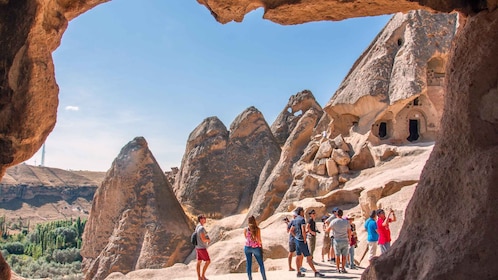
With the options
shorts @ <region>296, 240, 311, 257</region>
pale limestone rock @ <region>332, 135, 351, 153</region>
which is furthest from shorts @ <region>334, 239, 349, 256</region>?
pale limestone rock @ <region>332, 135, 351, 153</region>

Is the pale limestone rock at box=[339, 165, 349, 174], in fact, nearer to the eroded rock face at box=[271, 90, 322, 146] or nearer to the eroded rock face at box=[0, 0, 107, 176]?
the eroded rock face at box=[271, 90, 322, 146]

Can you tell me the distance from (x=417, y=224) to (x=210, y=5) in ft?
8.60

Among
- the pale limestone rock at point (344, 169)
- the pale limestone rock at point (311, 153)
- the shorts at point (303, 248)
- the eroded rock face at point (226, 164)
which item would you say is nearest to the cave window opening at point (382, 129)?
the pale limestone rock at point (311, 153)

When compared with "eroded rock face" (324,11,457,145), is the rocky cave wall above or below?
below

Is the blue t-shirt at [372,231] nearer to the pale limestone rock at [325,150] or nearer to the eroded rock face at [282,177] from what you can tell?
the pale limestone rock at [325,150]

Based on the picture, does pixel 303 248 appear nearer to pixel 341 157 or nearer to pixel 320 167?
pixel 341 157

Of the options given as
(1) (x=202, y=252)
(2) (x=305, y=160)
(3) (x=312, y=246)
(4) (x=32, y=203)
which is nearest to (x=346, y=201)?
(2) (x=305, y=160)

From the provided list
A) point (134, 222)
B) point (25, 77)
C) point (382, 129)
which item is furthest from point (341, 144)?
point (25, 77)

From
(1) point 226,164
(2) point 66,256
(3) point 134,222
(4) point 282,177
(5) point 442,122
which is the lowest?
(2) point 66,256

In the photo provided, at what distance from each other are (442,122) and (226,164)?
2486cm

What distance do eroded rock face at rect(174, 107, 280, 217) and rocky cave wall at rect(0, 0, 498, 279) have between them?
22.5 meters

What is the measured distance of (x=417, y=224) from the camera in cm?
347

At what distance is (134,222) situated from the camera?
15.1 meters

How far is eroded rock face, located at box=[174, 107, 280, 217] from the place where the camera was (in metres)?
27.1
